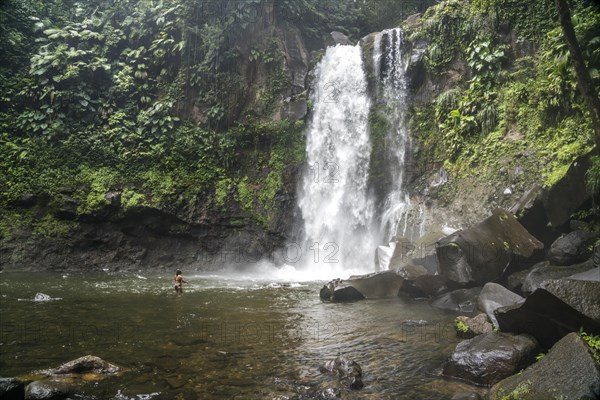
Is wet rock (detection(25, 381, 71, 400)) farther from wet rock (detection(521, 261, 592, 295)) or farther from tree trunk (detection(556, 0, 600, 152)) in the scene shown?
tree trunk (detection(556, 0, 600, 152))

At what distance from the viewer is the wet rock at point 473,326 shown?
21.2 ft

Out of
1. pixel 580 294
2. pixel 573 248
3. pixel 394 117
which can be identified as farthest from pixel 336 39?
pixel 580 294

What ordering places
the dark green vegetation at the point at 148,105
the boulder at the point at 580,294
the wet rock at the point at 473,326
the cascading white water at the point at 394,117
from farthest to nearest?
the dark green vegetation at the point at 148,105, the cascading white water at the point at 394,117, the wet rock at the point at 473,326, the boulder at the point at 580,294

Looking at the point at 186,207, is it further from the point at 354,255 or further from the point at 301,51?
the point at 301,51

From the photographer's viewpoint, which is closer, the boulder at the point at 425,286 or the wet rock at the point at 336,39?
the boulder at the point at 425,286

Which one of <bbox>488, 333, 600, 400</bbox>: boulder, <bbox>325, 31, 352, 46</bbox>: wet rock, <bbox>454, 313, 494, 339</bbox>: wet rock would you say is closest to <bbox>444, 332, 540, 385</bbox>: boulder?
<bbox>488, 333, 600, 400</bbox>: boulder

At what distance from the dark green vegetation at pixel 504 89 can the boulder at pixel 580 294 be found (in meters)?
6.19

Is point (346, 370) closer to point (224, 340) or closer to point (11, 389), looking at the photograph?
point (224, 340)

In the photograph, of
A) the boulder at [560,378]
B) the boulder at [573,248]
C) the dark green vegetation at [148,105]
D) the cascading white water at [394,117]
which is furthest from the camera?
the dark green vegetation at [148,105]

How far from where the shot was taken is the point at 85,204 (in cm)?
1591

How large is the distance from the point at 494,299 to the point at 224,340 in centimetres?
459

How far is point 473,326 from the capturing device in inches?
261

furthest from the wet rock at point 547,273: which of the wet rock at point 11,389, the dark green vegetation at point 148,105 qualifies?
the dark green vegetation at point 148,105

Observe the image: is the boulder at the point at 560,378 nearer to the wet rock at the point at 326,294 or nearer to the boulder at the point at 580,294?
the boulder at the point at 580,294
